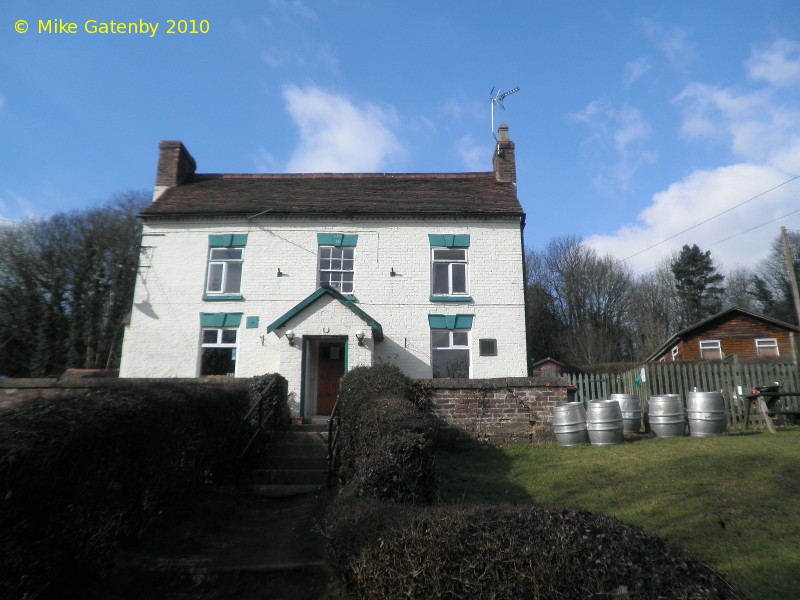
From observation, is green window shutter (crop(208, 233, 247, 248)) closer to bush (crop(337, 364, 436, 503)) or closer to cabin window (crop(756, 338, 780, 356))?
bush (crop(337, 364, 436, 503))

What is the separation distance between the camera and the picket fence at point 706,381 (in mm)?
13748

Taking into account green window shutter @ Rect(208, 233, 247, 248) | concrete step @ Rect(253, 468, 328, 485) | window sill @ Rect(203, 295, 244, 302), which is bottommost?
concrete step @ Rect(253, 468, 328, 485)

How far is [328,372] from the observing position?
1503 cm

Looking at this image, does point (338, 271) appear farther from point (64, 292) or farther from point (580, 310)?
point (580, 310)

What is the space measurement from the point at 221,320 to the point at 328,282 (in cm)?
340

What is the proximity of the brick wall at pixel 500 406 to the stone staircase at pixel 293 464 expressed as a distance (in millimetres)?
2677

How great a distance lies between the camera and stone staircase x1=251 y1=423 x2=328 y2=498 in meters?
8.65

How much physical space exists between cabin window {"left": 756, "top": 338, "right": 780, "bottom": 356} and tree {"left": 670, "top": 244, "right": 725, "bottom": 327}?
62.7 feet

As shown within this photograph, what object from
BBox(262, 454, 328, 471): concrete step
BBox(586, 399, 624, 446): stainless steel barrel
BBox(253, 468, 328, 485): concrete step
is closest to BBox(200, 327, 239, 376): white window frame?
BBox(262, 454, 328, 471): concrete step

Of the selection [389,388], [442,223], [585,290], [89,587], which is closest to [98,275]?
[442,223]

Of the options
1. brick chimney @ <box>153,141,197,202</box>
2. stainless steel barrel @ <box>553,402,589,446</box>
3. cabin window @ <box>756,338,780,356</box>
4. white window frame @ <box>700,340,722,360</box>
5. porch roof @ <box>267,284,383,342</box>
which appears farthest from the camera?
white window frame @ <box>700,340,722,360</box>

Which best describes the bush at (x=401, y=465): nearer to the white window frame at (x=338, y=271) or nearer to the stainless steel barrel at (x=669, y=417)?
the stainless steel barrel at (x=669, y=417)

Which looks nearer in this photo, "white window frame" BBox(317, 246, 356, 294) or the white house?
the white house

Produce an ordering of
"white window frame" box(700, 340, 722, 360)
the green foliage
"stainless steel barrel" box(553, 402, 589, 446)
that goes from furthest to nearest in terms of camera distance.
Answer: "white window frame" box(700, 340, 722, 360), the green foliage, "stainless steel barrel" box(553, 402, 589, 446)
